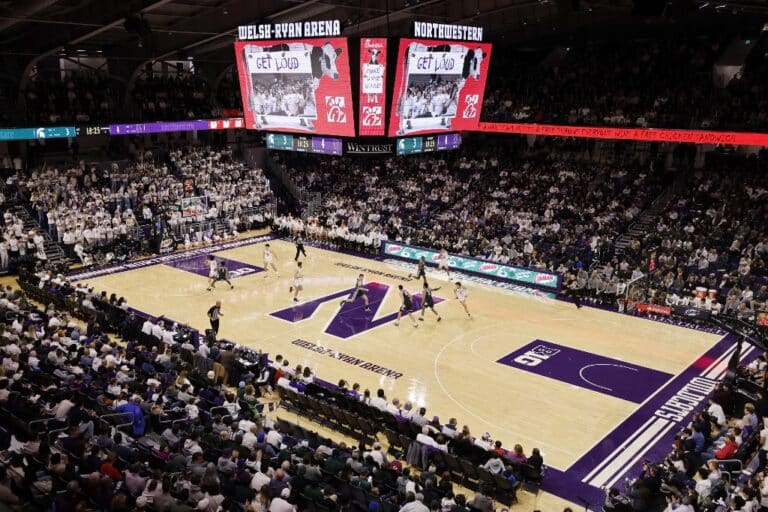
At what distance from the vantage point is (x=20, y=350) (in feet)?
51.5

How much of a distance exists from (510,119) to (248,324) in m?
21.5

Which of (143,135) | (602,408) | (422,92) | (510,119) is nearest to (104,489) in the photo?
(602,408)

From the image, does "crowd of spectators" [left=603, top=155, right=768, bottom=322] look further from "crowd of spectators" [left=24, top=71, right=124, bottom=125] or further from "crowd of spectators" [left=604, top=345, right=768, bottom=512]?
"crowd of spectators" [left=24, top=71, right=124, bottom=125]

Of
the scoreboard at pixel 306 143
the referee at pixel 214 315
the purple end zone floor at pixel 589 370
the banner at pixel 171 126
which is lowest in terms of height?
the purple end zone floor at pixel 589 370

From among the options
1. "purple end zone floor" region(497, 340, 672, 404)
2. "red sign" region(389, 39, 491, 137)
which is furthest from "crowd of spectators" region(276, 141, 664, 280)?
"purple end zone floor" region(497, 340, 672, 404)

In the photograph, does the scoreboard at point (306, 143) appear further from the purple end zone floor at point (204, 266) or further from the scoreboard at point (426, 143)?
the purple end zone floor at point (204, 266)

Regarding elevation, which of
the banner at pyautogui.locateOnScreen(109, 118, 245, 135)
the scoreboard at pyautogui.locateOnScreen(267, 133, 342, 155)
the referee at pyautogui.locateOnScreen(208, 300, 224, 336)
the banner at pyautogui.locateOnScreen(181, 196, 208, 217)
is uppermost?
the banner at pyautogui.locateOnScreen(109, 118, 245, 135)

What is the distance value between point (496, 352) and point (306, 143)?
11.4 m

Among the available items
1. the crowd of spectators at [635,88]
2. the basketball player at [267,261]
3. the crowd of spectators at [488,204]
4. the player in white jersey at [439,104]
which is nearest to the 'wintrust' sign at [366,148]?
the player in white jersey at [439,104]

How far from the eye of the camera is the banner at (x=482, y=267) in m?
28.0

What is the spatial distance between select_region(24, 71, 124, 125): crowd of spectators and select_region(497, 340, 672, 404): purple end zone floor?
27944 millimetres

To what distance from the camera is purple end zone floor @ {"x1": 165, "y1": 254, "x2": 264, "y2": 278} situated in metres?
30.0

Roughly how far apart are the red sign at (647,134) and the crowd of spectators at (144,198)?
48.0 ft

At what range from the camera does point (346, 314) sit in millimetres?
24422
